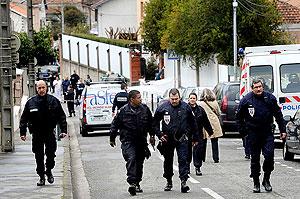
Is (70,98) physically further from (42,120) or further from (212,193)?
(212,193)

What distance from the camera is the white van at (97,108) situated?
35.2 m

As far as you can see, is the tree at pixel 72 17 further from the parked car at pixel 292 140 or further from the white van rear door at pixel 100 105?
the parked car at pixel 292 140

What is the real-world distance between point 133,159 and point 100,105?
18578mm

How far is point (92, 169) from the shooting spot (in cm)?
2245

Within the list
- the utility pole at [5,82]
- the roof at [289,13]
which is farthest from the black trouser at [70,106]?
the utility pole at [5,82]

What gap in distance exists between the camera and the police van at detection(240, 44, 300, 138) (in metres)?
26.9

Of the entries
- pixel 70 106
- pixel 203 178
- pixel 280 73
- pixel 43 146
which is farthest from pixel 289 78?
pixel 70 106

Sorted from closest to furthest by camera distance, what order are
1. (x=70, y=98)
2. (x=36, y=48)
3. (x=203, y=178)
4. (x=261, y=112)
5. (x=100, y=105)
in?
(x=261, y=112)
(x=203, y=178)
(x=100, y=105)
(x=36, y=48)
(x=70, y=98)

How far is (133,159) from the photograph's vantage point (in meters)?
16.8

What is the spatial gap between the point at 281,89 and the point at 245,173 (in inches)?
290

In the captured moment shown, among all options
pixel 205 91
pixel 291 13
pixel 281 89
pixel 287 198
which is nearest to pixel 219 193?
pixel 287 198

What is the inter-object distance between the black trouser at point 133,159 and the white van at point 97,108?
715 inches

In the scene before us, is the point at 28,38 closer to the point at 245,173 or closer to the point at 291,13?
the point at 245,173

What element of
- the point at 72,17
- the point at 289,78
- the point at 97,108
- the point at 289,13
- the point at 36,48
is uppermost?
the point at 72,17
